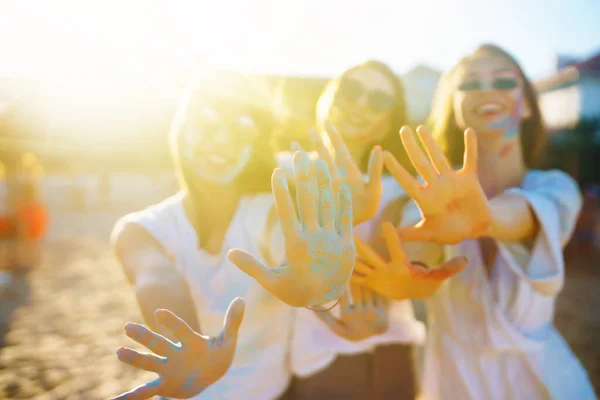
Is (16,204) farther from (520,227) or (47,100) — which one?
(520,227)

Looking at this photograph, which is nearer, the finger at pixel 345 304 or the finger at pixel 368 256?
the finger at pixel 368 256

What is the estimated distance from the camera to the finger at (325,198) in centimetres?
91

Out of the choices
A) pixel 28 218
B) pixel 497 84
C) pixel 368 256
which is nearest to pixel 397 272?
pixel 368 256

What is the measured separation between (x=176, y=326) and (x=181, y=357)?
0.07m

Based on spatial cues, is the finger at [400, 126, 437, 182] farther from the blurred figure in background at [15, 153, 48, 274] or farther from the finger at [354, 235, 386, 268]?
the blurred figure in background at [15, 153, 48, 274]

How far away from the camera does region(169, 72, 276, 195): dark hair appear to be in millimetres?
1413

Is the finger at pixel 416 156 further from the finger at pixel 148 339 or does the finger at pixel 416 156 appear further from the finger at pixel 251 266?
the finger at pixel 148 339

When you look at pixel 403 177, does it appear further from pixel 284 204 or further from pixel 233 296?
pixel 233 296

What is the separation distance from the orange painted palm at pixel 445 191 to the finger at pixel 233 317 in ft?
1.68

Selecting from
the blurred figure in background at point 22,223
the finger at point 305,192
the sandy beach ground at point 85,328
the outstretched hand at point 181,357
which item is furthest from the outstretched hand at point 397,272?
the blurred figure in background at point 22,223

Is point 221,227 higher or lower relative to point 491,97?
lower

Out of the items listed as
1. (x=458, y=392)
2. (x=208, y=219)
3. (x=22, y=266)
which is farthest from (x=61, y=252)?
(x=458, y=392)

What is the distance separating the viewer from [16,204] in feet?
18.2

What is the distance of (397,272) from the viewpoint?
1.16m
